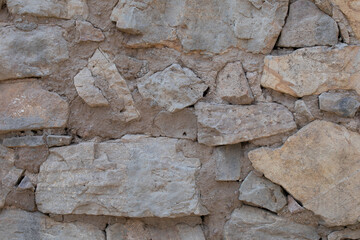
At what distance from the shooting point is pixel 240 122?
148 cm

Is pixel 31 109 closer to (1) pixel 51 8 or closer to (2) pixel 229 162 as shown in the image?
(1) pixel 51 8

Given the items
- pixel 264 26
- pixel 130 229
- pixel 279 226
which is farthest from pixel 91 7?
pixel 279 226

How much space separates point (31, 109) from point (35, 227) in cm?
52

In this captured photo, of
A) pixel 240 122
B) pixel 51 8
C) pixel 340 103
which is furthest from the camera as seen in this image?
pixel 51 8

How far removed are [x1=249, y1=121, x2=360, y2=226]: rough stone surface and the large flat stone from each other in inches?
14.6

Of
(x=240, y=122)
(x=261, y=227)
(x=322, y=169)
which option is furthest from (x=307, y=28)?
(x=261, y=227)

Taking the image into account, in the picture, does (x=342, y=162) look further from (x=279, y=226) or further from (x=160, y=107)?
(x=160, y=107)

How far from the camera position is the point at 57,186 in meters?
1.59

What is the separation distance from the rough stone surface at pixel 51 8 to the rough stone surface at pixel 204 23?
16 cm

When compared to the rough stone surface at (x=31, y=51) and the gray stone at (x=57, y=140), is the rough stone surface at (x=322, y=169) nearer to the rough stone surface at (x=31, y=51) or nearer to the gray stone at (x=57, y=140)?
the gray stone at (x=57, y=140)

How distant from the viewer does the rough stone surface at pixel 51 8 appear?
1.58 meters

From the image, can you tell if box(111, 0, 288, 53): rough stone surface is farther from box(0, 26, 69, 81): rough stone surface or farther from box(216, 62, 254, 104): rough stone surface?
box(0, 26, 69, 81): rough stone surface

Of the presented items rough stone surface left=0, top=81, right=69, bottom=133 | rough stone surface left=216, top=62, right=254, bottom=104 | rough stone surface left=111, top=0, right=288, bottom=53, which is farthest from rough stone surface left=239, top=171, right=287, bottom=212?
rough stone surface left=0, top=81, right=69, bottom=133

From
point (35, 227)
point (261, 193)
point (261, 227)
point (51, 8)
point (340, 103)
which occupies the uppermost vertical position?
point (51, 8)
